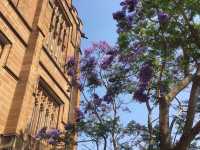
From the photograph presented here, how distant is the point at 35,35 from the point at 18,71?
218 centimetres

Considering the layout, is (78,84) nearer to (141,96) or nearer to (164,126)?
(141,96)

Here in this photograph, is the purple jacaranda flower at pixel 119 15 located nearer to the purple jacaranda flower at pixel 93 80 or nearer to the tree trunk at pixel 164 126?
the purple jacaranda flower at pixel 93 80

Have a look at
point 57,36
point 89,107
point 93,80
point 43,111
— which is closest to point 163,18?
point 93,80

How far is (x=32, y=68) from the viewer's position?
13953 millimetres

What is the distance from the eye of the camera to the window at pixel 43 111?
14.7 meters

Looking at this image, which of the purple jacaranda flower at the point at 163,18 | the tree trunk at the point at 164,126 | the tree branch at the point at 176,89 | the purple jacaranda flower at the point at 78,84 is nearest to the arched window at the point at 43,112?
the purple jacaranda flower at the point at 78,84

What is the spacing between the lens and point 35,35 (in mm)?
15188

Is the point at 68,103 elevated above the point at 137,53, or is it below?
above

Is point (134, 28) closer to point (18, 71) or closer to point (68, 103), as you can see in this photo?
point (18, 71)

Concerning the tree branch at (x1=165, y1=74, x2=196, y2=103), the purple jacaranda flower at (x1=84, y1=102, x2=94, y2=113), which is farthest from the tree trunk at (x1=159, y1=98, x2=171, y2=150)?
the purple jacaranda flower at (x1=84, y1=102, x2=94, y2=113)

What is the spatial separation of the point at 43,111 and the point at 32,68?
2524mm

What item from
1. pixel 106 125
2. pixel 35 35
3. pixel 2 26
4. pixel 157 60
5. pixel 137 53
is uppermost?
pixel 35 35

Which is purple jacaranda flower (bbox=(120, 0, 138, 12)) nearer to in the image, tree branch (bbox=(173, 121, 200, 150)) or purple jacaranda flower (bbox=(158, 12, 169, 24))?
purple jacaranda flower (bbox=(158, 12, 169, 24))

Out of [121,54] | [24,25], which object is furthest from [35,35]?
[121,54]
